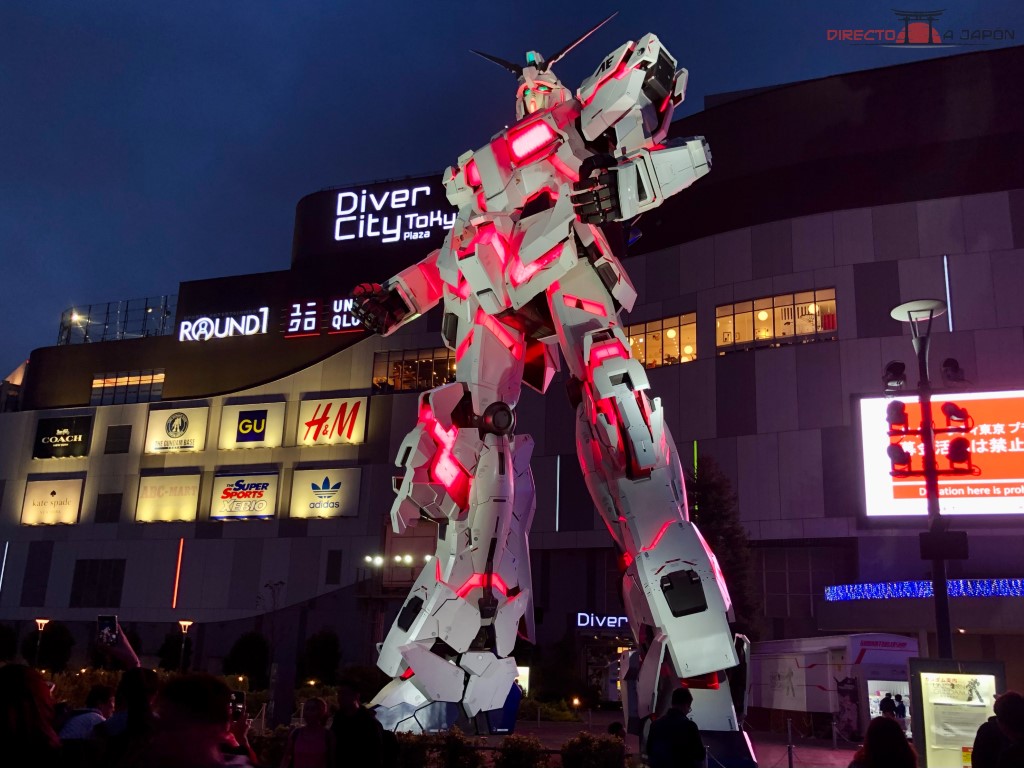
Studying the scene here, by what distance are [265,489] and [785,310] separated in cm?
2715

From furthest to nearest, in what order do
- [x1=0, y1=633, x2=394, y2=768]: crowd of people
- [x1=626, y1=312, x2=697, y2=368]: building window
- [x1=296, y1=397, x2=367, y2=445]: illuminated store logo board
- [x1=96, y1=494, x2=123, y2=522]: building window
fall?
[x1=96, y1=494, x2=123, y2=522]: building window → [x1=296, y1=397, x2=367, y2=445]: illuminated store logo board → [x1=626, y1=312, x2=697, y2=368]: building window → [x1=0, y1=633, x2=394, y2=768]: crowd of people

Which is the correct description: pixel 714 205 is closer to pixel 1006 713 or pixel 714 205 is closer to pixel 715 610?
pixel 715 610

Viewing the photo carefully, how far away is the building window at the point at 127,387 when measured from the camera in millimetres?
51625

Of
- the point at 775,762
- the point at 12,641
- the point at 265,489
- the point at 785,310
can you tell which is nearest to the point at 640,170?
the point at 775,762

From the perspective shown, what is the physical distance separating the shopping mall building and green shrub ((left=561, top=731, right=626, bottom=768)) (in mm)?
15881

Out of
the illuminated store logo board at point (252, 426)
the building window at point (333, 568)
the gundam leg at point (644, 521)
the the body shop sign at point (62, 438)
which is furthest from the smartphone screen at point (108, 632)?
the the body shop sign at point (62, 438)

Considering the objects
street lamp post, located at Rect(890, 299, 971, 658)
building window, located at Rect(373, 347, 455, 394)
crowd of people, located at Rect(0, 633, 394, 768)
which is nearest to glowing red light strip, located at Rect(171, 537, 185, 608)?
building window, located at Rect(373, 347, 455, 394)

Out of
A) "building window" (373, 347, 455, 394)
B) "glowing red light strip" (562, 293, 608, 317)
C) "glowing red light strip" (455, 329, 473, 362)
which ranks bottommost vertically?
"glowing red light strip" (455, 329, 473, 362)

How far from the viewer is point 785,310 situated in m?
36.6

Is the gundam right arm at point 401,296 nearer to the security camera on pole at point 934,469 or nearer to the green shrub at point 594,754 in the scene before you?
the green shrub at point 594,754

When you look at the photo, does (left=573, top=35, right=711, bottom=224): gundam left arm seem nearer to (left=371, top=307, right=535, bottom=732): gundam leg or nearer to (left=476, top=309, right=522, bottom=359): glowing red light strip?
(left=476, top=309, right=522, bottom=359): glowing red light strip

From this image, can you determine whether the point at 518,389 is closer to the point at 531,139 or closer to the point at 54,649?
the point at 531,139

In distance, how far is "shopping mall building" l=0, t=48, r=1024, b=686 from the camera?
109 ft

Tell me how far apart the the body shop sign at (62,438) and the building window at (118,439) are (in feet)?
4.18
